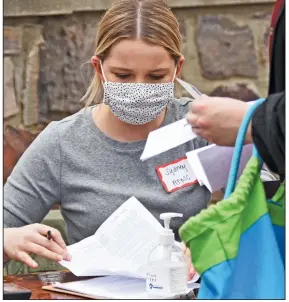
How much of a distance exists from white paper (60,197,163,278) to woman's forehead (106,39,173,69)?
0.39 m

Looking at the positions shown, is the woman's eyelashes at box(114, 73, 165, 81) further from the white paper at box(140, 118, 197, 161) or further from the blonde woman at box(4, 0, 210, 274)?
the white paper at box(140, 118, 197, 161)

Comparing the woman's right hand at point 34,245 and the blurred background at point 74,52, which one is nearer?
the woman's right hand at point 34,245

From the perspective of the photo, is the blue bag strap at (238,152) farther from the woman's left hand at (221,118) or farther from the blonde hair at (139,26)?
the blonde hair at (139,26)

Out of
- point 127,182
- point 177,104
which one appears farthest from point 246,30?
point 127,182

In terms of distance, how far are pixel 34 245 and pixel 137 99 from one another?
0.53 meters

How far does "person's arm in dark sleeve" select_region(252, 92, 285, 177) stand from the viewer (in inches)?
60.1

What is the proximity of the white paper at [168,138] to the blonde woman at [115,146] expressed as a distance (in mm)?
617

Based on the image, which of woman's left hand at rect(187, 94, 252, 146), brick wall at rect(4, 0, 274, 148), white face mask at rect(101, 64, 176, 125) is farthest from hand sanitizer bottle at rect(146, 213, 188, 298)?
brick wall at rect(4, 0, 274, 148)

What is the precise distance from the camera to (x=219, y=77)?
378 cm

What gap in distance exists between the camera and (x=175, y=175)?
2.48m

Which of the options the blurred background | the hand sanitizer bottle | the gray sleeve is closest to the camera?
the hand sanitizer bottle

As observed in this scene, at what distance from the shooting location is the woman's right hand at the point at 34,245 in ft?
7.27

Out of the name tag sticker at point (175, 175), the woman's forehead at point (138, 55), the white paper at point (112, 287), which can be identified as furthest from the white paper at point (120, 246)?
the woman's forehead at point (138, 55)

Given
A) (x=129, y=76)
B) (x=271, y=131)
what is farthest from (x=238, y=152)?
(x=129, y=76)
